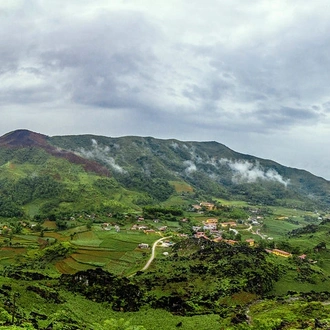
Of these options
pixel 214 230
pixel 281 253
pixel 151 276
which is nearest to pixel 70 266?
pixel 151 276

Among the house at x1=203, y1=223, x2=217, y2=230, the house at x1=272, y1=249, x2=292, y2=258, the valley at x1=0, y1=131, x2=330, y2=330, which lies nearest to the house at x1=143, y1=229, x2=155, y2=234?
the valley at x1=0, y1=131, x2=330, y2=330

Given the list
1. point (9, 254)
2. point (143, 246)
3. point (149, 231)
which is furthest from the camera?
point (149, 231)

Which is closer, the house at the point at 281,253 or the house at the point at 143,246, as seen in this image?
the house at the point at 143,246

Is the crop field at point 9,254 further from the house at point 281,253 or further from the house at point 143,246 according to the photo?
the house at point 281,253

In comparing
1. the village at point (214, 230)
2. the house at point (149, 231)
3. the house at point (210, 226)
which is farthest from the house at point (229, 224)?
the house at point (149, 231)

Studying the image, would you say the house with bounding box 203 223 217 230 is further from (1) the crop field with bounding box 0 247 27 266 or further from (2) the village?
(1) the crop field with bounding box 0 247 27 266

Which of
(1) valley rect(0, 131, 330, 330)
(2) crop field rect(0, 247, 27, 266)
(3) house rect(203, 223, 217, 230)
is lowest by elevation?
(2) crop field rect(0, 247, 27, 266)

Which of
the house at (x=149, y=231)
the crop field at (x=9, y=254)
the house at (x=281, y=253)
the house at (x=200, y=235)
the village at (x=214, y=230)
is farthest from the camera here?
the house at (x=149, y=231)

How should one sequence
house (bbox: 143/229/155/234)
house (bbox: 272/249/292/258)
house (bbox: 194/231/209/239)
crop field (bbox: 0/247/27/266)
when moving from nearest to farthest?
crop field (bbox: 0/247/27/266)
house (bbox: 272/249/292/258)
house (bbox: 194/231/209/239)
house (bbox: 143/229/155/234)

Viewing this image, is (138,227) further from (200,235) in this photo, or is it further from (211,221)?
(211,221)

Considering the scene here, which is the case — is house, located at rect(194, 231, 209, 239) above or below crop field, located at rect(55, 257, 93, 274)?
above

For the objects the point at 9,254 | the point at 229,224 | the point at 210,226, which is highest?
the point at 229,224

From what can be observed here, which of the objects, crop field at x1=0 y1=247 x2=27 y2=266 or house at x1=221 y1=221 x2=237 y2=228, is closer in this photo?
crop field at x1=0 y1=247 x2=27 y2=266

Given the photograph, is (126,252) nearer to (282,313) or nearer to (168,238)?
(168,238)
